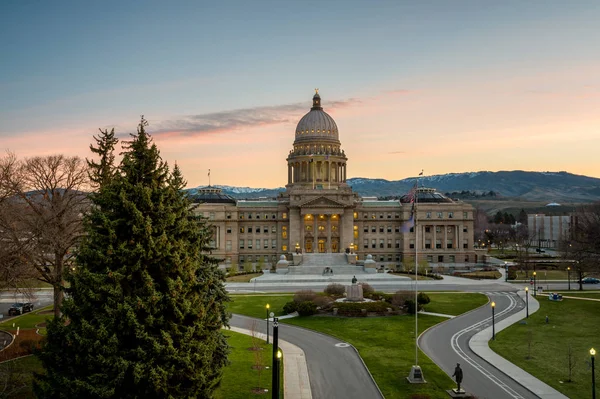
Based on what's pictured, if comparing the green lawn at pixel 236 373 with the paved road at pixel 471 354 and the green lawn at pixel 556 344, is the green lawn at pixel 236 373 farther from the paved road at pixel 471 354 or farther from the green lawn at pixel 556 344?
the green lawn at pixel 556 344

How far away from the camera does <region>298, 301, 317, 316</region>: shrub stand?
53312 mm

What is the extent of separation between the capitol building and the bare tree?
233 feet

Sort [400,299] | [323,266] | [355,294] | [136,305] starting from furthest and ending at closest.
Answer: [323,266] < [355,294] < [400,299] < [136,305]

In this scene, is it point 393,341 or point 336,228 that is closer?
point 393,341

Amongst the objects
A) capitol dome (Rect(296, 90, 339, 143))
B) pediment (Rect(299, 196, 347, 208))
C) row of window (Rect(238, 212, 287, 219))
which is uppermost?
capitol dome (Rect(296, 90, 339, 143))

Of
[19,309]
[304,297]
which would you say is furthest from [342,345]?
[19,309]

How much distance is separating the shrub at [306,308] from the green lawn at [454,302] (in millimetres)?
13045

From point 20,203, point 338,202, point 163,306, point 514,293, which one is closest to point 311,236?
point 338,202

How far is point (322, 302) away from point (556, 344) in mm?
23111

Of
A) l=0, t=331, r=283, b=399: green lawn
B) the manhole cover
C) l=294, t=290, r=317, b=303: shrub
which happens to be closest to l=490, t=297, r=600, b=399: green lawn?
the manhole cover

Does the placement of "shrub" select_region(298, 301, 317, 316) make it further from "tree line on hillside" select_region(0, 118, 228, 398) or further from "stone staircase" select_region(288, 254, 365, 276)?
"stone staircase" select_region(288, 254, 365, 276)

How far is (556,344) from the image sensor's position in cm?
4206

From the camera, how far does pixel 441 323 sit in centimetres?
5022

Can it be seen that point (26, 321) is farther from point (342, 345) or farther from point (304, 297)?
point (342, 345)
